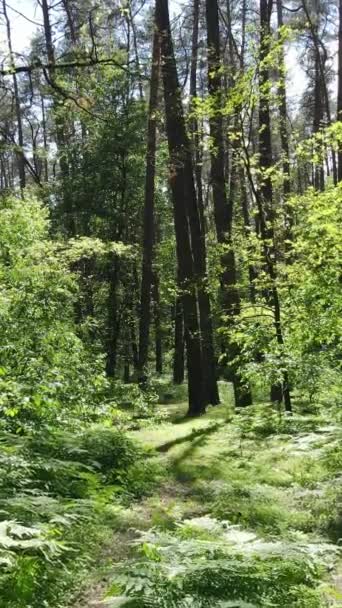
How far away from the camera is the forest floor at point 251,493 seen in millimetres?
3863

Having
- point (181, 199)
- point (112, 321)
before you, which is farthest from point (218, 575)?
point (112, 321)

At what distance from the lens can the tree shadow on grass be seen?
8547mm

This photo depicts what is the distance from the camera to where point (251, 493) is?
575cm

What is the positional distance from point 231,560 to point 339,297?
12.6ft

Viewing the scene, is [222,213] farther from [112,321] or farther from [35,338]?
[112,321]

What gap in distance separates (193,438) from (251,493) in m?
3.38

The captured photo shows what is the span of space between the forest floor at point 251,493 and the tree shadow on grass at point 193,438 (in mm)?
17

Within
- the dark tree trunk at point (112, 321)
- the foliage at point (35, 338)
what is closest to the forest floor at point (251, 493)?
the foliage at point (35, 338)

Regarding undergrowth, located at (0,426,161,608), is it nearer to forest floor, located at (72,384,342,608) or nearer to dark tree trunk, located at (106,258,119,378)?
forest floor, located at (72,384,342,608)

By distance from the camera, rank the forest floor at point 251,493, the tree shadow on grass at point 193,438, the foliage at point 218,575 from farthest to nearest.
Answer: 1. the tree shadow on grass at point 193,438
2. the forest floor at point 251,493
3. the foliage at point 218,575

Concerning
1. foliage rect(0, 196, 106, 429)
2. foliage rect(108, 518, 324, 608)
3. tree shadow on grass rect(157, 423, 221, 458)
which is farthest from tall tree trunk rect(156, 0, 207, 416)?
foliage rect(108, 518, 324, 608)

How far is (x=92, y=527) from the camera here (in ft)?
15.4

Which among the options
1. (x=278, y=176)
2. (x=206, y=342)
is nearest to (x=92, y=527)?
(x=278, y=176)

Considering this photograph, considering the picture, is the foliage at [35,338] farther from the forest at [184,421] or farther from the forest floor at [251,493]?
the forest floor at [251,493]
